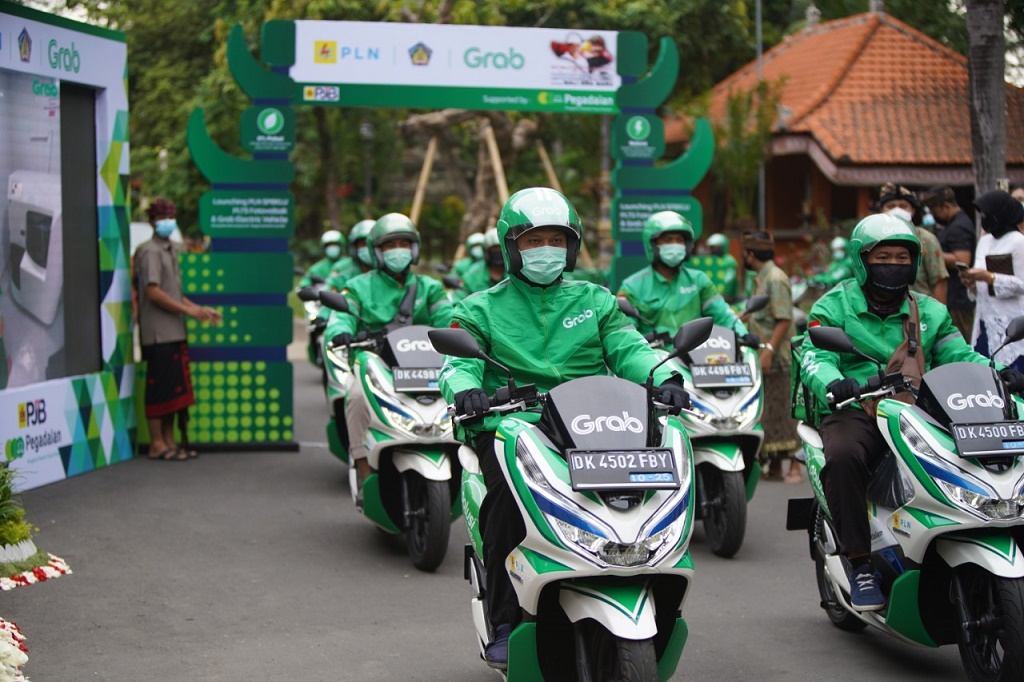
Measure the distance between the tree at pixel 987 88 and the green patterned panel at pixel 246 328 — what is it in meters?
6.09

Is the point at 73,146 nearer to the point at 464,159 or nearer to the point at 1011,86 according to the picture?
the point at 1011,86

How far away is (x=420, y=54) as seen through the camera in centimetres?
1302

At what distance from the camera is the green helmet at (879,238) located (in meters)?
6.43

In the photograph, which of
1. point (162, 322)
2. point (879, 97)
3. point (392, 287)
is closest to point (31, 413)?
point (162, 322)

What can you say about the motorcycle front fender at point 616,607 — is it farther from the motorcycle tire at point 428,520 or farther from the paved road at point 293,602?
the motorcycle tire at point 428,520

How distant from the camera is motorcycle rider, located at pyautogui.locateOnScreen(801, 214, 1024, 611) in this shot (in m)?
6.10

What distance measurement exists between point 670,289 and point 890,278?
331cm

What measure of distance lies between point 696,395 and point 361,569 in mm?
2321

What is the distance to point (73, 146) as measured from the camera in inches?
455

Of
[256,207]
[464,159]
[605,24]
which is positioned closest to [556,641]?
[256,207]

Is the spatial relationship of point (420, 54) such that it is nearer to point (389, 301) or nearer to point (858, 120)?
point (389, 301)

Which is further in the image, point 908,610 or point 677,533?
point 908,610

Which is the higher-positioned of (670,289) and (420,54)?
(420,54)

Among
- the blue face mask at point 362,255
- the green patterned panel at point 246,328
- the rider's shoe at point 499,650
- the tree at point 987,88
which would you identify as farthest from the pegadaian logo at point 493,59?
the rider's shoe at point 499,650
